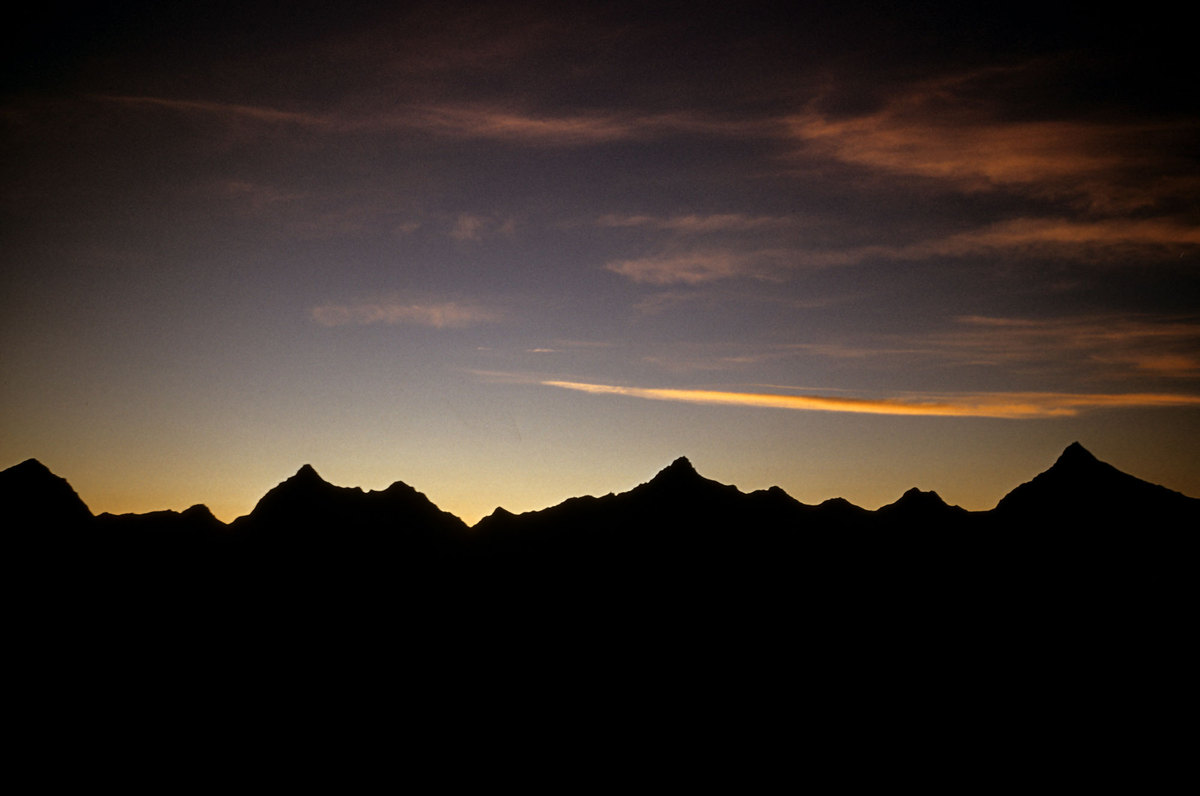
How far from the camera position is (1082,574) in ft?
222

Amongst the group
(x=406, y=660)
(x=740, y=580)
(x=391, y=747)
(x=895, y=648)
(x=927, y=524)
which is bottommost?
(x=391, y=747)

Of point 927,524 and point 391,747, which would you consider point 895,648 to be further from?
point 391,747

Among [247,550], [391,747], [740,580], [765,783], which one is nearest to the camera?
[765,783]

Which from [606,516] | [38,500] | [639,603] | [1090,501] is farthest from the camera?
[606,516]

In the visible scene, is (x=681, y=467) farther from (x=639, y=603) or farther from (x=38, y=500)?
(x=38, y=500)

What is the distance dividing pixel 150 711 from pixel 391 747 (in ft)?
72.1

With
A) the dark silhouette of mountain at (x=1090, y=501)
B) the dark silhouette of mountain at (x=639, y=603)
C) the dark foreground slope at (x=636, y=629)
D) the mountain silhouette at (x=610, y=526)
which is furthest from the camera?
the mountain silhouette at (x=610, y=526)

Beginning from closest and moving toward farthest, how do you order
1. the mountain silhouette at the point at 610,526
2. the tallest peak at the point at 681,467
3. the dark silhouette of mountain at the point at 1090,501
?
the dark silhouette of mountain at the point at 1090,501 → the mountain silhouette at the point at 610,526 → the tallest peak at the point at 681,467

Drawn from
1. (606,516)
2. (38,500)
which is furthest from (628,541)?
(38,500)

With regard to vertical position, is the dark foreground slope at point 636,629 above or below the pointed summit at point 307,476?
below

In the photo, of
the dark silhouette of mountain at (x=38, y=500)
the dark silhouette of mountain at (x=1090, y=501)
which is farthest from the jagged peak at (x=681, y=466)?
the dark silhouette of mountain at (x=38, y=500)

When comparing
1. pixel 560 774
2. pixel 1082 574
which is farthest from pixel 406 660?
pixel 1082 574

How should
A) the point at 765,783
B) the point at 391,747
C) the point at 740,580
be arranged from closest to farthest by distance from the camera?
the point at 765,783, the point at 391,747, the point at 740,580

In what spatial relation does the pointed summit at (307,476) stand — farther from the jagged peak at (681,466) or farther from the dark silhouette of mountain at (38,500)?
the jagged peak at (681,466)
